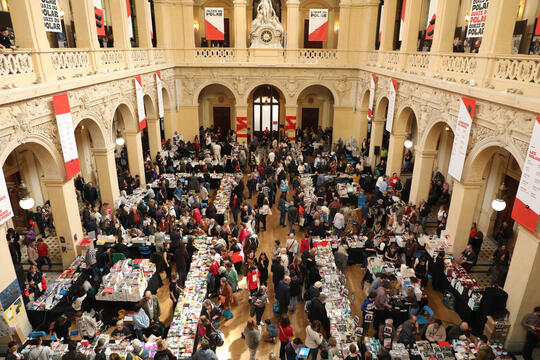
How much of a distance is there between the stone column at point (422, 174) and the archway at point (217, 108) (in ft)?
48.5

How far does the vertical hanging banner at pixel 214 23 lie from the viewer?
20406mm

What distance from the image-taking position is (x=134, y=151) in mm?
16625

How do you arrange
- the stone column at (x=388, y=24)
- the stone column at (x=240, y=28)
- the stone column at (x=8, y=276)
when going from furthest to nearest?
the stone column at (x=240, y=28), the stone column at (x=388, y=24), the stone column at (x=8, y=276)

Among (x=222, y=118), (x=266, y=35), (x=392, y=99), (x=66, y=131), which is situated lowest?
(x=222, y=118)

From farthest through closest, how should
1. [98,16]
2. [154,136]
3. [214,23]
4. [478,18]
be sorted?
1. [214,23]
2. [154,136]
3. [98,16]
4. [478,18]

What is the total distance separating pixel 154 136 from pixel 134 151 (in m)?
3.33

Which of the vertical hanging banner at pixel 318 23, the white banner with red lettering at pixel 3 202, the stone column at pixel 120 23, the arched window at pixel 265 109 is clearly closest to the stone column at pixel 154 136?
the stone column at pixel 120 23

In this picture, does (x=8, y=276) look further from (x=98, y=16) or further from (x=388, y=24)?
(x=388, y=24)

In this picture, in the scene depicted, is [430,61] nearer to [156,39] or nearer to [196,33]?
[156,39]

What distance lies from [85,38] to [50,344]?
8977mm

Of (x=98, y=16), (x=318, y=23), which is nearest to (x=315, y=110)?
(x=318, y=23)

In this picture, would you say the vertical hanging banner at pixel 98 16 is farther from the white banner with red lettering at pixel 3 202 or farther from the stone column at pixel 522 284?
the stone column at pixel 522 284

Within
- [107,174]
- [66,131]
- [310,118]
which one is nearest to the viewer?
[66,131]

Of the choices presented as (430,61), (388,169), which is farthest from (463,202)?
(388,169)
